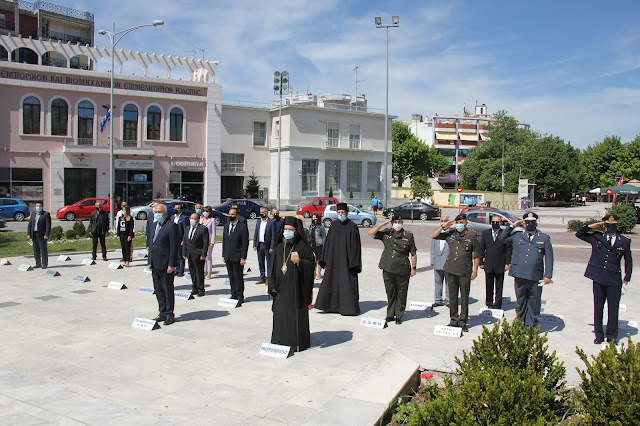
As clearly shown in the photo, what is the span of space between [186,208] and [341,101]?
32369 mm

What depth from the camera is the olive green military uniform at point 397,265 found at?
28.9ft

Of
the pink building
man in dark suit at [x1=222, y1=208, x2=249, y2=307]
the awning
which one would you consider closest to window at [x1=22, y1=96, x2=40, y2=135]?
the pink building

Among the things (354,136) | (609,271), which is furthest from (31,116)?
(609,271)

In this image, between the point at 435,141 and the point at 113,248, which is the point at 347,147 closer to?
the point at 113,248

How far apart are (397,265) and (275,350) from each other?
2.65 meters

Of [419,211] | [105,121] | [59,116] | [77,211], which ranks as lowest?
[77,211]

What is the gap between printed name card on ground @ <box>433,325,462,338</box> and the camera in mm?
8250

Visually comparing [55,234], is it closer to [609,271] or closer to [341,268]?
[341,268]

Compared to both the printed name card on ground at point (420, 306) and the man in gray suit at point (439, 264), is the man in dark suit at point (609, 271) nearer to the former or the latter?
the man in gray suit at point (439, 264)

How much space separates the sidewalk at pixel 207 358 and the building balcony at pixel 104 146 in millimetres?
28286

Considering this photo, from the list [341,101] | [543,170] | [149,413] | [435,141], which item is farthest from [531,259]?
[435,141]

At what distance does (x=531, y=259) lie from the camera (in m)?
8.50

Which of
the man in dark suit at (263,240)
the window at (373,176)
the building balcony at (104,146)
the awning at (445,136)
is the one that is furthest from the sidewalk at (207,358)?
the awning at (445,136)

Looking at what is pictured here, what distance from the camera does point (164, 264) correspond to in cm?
877
